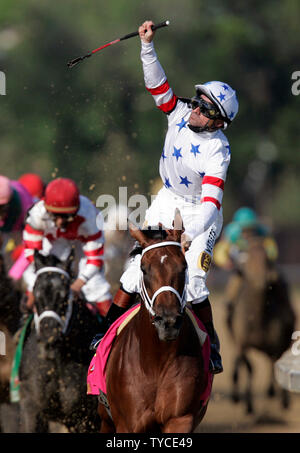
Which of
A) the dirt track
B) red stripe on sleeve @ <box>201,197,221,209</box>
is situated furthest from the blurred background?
red stripe on sleeve @ <box>201,197,221,209</box>

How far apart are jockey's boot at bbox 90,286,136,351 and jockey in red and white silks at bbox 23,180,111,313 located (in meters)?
1.43

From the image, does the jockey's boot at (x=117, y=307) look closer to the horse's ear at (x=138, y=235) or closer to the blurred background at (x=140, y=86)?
the horse's ear at (x=138, y=235)

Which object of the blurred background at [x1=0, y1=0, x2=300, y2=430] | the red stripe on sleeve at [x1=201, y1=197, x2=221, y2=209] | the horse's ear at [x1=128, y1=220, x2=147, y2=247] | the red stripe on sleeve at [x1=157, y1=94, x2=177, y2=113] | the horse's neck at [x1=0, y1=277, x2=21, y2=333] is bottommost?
the horse's ear at [x1=128, y1=220, x2=147, y2=247]

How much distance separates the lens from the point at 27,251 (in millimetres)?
7066

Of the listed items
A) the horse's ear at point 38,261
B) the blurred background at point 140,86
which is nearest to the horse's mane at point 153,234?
the horse's ear at point 38,261

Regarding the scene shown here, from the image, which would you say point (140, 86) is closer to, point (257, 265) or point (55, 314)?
point (257, 265)

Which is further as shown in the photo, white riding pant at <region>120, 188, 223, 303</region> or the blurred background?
the blurred background

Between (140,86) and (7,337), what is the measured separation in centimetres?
1981

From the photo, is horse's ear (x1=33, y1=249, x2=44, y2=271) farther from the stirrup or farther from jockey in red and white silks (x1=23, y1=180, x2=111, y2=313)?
the stirrup

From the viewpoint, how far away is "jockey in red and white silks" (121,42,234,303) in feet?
A: 16.8

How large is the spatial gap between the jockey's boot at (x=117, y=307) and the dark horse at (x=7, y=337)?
1.85 m

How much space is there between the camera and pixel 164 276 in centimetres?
→ 444

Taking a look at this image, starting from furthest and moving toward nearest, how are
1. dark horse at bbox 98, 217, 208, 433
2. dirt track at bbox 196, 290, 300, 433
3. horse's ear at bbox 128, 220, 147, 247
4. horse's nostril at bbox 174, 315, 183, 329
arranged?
dirt track at bbox 196, 290, 300, 433 → horse's ear at bbox 128, 220, 147, 247 → dark horse at bbox 98, 217, 208, 433 → horse's nostril at bbox 174, 315, 183, 329

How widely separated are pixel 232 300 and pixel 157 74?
6075 mm
